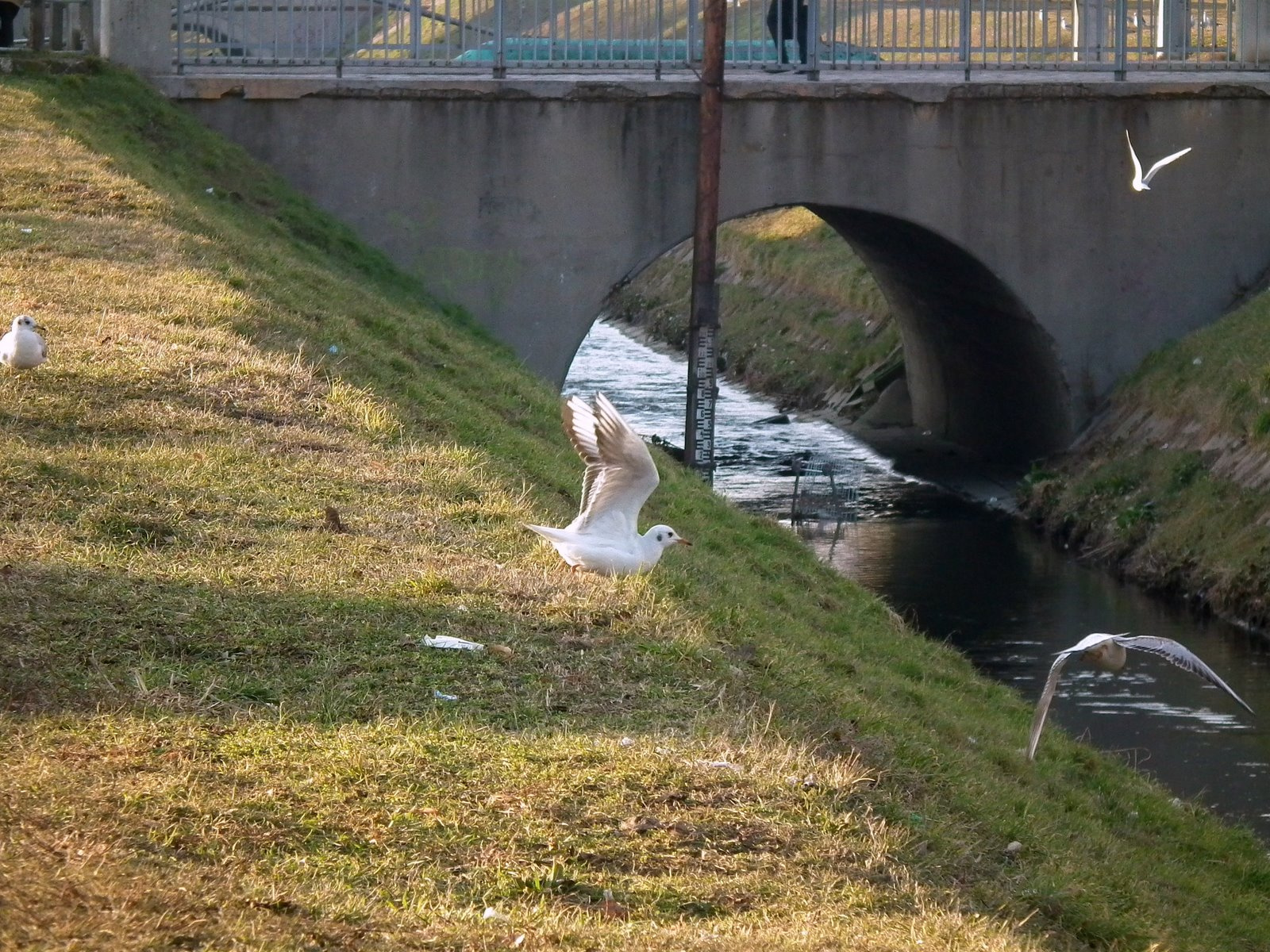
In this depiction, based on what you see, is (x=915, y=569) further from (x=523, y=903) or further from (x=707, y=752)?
(x=523, y=903)

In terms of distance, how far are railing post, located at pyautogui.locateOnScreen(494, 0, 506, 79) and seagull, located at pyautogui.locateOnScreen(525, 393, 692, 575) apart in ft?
38.3

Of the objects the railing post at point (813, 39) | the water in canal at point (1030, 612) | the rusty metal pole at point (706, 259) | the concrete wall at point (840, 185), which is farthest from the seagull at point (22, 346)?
the railing post at point (813, 39)

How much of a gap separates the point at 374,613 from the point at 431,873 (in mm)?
2272

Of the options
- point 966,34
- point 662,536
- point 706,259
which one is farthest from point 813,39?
point 662,536

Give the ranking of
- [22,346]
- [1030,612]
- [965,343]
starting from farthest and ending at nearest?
[965,343] → [1030,612] → [22,346]

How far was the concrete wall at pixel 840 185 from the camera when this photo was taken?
18984mm

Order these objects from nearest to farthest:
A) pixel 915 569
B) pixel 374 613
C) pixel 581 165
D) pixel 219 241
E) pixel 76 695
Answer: pixel 76 695 < pixel 374 613 < pixel 219 241 < pixel 915 569 < pixel 581 165

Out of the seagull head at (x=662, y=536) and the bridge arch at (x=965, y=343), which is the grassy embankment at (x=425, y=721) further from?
the bridge arch at (x=965, y=343)

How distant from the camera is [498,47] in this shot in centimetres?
1897

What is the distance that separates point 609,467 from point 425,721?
2057 mm

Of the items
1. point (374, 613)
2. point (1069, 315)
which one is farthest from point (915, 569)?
point (374, 613)

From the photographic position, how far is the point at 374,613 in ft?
23.6

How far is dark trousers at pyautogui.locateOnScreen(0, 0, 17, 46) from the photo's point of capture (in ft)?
65.3

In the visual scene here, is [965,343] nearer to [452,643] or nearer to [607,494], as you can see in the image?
[607,494]
